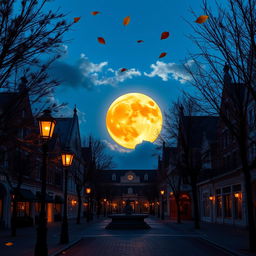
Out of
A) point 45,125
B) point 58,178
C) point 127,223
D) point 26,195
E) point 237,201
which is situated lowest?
point 127,223

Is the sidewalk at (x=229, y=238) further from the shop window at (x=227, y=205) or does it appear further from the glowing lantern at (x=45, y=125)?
the shop window at (x=227, y=205)

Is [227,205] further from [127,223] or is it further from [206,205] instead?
[127,223]

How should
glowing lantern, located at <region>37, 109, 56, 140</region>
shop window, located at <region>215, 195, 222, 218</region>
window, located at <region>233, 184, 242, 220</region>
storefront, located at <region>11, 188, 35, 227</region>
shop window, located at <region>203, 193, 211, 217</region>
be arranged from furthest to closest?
shop window, located at <region>203, 193, 211, 217</region> < shop window, located at <region>215, 195, 222, 218</region> < window, located at <region>233, 184, 242, 220</region> < storefront, located at <region>11, 188, 35, 227</region> < glowing lantern, located at <region>37, 109, 56, 140</region>

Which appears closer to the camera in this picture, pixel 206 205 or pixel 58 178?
pixel 206 205

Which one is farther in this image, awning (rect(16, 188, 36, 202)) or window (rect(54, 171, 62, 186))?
window (rect(54, 171, 62, 186))

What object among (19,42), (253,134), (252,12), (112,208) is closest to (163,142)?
(253,134)

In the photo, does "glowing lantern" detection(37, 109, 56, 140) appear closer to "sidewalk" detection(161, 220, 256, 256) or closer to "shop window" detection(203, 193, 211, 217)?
"sidewalk" detection(161, 220, 256, 256)

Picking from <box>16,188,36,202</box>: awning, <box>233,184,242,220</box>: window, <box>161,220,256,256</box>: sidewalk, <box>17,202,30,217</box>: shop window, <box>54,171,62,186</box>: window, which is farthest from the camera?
<box>54,171,62,186</box>: window

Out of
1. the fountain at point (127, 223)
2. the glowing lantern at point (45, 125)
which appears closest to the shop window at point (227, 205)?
the fountain at point (127, 223)

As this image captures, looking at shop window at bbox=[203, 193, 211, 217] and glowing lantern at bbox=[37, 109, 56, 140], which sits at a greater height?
glowing lantern at bbox=[37, 109, 56, 140]

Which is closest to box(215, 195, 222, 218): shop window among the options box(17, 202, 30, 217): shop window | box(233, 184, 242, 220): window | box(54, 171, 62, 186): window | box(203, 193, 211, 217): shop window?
box(203, 193, 211, 217): shop window

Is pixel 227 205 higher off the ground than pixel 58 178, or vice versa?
pixel 58 178

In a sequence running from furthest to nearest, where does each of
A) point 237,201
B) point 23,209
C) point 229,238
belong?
point 23,209, point 237,201, point 229,238

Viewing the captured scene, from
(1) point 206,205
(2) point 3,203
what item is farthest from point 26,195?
(1) point 206,205
